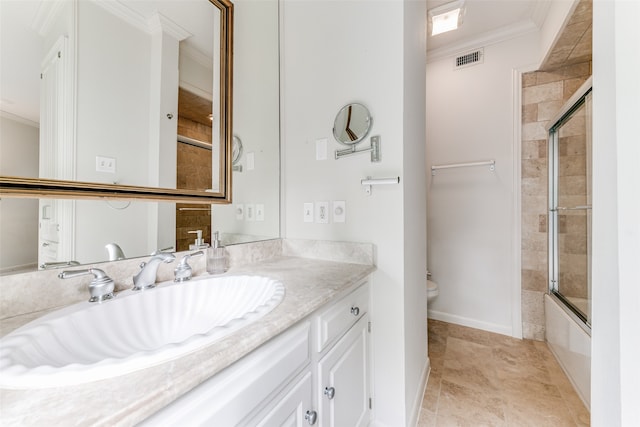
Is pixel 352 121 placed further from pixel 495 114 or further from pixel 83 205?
pixel 495 114

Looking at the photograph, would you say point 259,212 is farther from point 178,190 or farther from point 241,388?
point 241,388

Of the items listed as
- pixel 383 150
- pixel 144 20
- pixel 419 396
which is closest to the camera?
pixel 144 20

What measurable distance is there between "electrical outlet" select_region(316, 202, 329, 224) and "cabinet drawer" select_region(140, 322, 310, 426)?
73cm

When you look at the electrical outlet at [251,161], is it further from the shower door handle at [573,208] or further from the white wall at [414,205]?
the shower door handle at [573,208]

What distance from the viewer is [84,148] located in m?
0.76

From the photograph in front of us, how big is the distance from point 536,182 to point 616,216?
5.54 ft

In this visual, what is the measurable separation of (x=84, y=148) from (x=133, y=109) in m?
0.21

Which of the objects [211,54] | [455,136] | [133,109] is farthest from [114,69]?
[455,136]

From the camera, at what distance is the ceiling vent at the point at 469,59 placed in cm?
229

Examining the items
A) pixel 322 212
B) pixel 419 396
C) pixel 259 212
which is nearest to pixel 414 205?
pixel 322 212

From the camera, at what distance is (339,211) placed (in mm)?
1315

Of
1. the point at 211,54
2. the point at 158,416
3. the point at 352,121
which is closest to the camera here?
the point at 158,416

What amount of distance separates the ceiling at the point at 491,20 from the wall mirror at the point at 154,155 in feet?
5.36

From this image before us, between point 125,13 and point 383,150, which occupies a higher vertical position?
point 125,13
